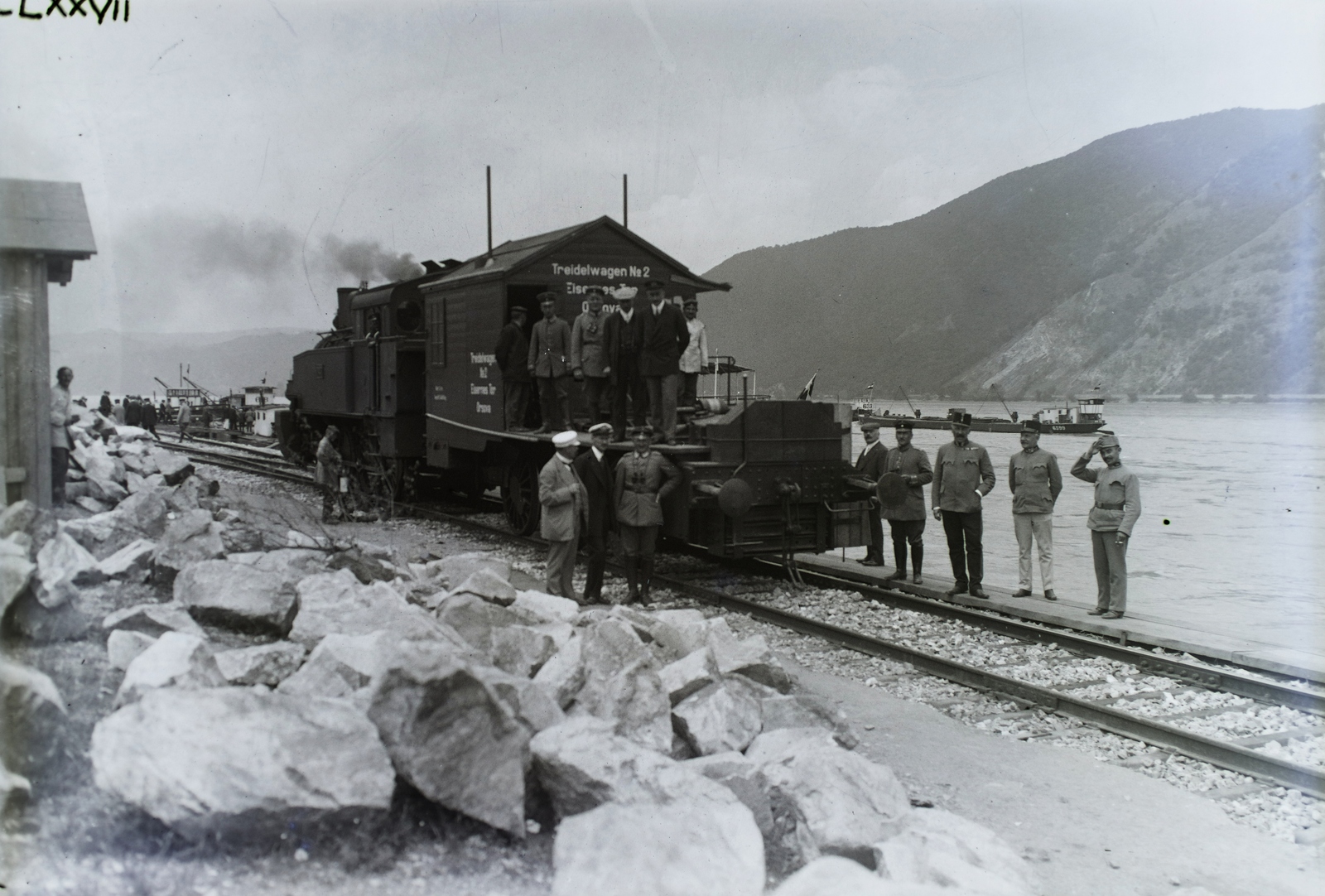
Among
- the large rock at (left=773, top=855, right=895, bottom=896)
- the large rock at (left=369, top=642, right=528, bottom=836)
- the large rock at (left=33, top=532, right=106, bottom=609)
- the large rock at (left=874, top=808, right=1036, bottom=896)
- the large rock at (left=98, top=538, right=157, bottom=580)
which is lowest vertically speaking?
the large rock at (left=874, top=808, right=1036, bottom=896)

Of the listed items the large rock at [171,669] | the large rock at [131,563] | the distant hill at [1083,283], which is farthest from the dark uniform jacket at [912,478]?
the distant hill at [1083,283]

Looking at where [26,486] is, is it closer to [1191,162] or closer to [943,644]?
[943,644]

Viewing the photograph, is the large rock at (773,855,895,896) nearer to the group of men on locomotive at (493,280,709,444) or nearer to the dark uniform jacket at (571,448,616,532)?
the dark uniform jacket at (571,448,616,532)

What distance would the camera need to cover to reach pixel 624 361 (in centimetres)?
1095

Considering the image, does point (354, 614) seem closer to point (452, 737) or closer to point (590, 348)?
point (452, 737)

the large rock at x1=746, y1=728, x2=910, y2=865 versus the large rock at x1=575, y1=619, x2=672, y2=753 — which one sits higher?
the large rock at x1=575, y1=619, x2=672, y2=753

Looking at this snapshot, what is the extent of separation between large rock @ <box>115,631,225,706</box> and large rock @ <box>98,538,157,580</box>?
2.11m

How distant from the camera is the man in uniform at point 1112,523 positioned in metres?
8.78

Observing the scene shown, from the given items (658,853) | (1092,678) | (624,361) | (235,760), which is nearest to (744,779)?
(658,853)

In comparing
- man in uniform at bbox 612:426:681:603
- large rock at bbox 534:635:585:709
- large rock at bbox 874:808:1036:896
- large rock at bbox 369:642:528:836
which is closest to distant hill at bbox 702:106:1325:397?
man in uniform at bbox 612:426:681:603

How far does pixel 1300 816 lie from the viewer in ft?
16.3

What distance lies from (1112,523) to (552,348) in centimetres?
611

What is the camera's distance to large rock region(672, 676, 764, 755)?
5.02 m

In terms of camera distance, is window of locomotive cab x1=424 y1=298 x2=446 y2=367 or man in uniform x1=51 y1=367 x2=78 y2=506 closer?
man in uniform x1=51 y1=367 x2=78 y2=506
